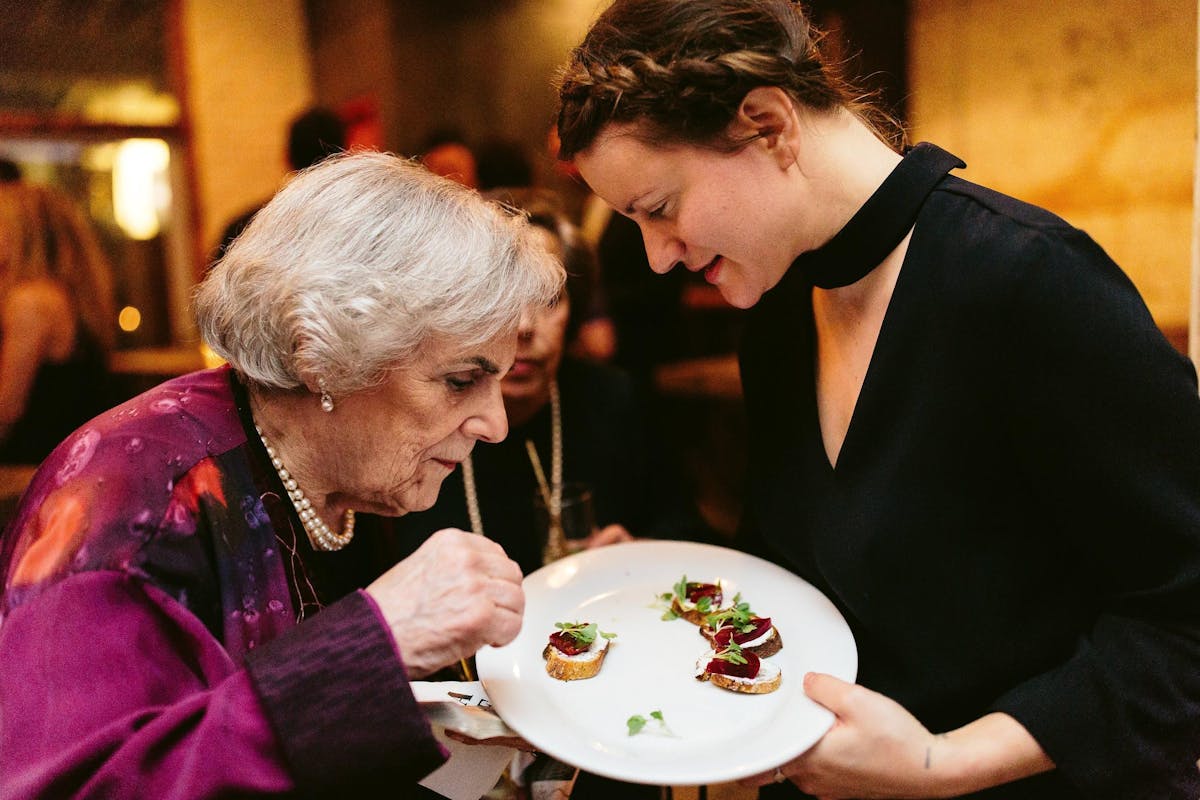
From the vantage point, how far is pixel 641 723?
123cm

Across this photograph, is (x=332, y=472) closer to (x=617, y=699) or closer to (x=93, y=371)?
(x=617, y=699)

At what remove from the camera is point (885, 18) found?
4008 millimetres

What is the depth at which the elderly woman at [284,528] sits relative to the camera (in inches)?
37.9

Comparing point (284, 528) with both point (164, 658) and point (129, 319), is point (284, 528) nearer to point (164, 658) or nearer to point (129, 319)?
point (164, 658)

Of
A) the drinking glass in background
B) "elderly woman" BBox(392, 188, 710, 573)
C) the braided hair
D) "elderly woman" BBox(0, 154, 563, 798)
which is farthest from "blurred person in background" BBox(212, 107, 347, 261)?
the braided hair

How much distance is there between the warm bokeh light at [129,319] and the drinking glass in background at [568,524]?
2579 millimetres

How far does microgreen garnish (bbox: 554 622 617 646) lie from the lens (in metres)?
1.39

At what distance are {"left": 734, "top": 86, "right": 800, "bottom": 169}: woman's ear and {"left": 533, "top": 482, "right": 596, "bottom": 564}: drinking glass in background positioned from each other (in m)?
0.90

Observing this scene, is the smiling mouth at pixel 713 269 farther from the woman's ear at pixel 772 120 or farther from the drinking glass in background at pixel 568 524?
the drinking glass in background at pixel 568 524

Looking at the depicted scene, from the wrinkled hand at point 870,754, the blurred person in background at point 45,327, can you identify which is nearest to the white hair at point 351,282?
the wrinkled hand at point 870,754

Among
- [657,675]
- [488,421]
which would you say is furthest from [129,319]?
[657,675]

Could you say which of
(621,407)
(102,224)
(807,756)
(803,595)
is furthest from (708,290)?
(807,756)

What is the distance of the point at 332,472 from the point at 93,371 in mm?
1418

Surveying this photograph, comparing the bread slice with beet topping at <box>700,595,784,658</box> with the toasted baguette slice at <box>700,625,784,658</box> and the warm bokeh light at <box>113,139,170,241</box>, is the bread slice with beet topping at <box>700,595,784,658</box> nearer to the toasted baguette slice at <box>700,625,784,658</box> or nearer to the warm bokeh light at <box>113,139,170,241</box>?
the toasted baguette slice at <box>700,625,784,658</box>
